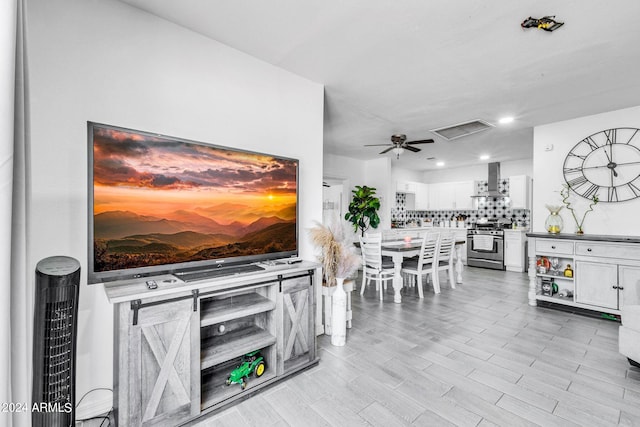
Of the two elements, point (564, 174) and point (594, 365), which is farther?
point (564, 174)

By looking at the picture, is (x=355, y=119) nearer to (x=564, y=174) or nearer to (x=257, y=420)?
(x=564, y=174)

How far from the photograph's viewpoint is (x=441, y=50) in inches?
95.1

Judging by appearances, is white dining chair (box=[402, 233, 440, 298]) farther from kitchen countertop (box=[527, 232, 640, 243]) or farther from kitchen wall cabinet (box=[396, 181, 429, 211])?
kitchen wall cabinet (box=[396, 181, 429, 211])

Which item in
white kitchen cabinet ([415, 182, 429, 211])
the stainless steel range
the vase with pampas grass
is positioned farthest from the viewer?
white kitchen cabinet ([415, 182, 429, 211])

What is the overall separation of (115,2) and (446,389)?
3.47 metres

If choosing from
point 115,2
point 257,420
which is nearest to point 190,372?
point 257,420

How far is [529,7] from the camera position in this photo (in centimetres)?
191

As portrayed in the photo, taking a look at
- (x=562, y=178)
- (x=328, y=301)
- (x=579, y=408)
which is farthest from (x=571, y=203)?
(x=328, y=301)

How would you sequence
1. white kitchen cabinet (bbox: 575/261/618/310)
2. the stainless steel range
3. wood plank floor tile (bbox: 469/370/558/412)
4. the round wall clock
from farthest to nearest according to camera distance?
the stainless steel range → the round wall clock → white kitchen cabinet (bbox: 575/261/618/310) → wood plank floor tile (bbox: 469/370/558/412)

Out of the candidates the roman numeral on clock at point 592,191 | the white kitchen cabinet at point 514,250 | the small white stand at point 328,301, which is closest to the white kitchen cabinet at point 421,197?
the white kitchen cabinet at point 514,250

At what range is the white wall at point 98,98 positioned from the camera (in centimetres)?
164

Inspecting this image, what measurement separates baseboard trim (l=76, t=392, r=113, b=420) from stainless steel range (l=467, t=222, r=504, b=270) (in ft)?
23.5

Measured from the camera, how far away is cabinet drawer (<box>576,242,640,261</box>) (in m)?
3.26

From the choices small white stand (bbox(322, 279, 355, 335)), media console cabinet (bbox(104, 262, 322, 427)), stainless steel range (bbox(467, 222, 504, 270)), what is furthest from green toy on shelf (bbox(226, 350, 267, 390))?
stainless steel range (bbox(467, 222, 504, 270))
